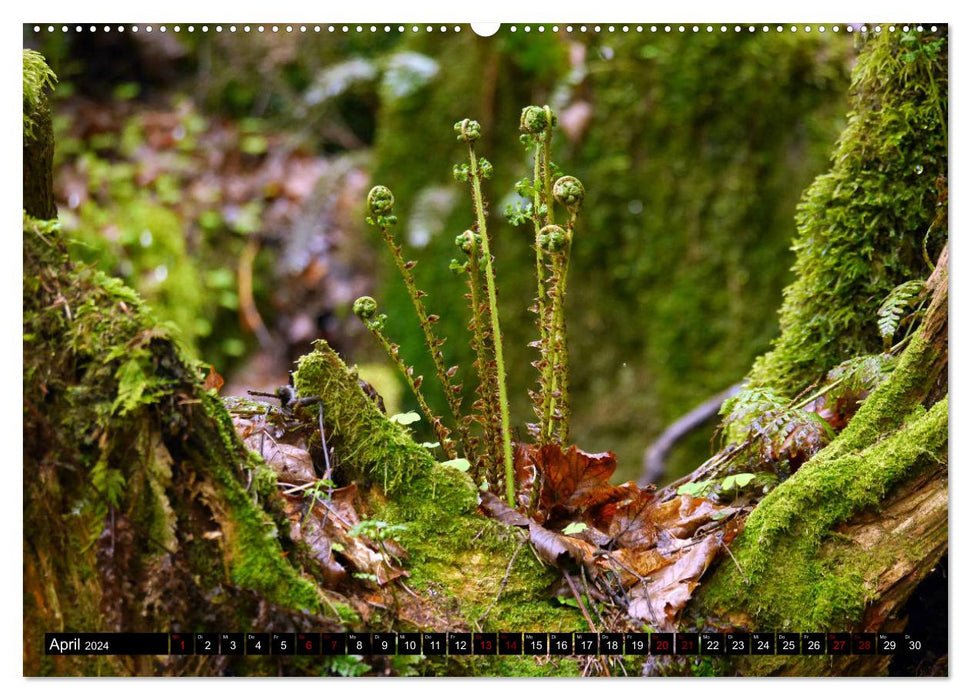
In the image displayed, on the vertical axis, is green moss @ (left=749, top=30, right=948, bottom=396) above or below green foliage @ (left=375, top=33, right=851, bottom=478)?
below

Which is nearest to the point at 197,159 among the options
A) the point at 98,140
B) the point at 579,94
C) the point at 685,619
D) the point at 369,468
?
the point at 98,140

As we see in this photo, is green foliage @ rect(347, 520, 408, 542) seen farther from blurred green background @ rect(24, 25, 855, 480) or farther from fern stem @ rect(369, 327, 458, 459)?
blurred green background @ rect(24, 25, 855, 480)

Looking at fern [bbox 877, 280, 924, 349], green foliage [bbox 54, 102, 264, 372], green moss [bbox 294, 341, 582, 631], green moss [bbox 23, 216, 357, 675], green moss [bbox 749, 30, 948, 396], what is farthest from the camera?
green foliage [bbox 54, 102, 264, 372]

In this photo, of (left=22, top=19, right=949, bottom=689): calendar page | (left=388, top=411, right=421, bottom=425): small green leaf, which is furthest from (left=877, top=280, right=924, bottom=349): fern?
(left=388, top=411, right=421, bottom=425): small green leaf

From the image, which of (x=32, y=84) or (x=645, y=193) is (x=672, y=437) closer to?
(x=645, y=193)

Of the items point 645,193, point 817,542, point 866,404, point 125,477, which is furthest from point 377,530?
point 645,193

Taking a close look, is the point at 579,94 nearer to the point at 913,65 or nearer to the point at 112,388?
the point at 913,65
